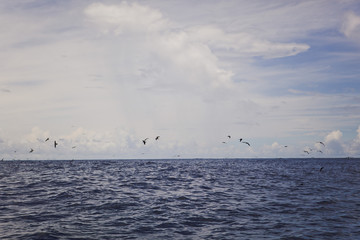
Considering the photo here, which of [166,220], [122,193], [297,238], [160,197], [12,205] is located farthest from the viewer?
[122,193]

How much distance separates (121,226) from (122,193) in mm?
12199

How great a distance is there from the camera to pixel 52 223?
16.6 meters

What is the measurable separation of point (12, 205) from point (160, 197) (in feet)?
39.1

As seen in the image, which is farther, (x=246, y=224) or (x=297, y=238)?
(x=246, y=224)

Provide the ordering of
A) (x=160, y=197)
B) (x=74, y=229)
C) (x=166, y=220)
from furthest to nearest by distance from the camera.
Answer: (x=160, y=197) < (x=166, y=220) < (x=74, y=229)

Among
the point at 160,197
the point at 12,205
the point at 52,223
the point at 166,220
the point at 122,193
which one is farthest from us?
the point at 122,193

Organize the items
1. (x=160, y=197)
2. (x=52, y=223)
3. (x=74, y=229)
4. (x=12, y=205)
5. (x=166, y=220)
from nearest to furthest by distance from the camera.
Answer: (x=74, y=229) < (x=52, y=223) < (x=166, y=220) < (x=12, y=205) < (x=160, y=197)

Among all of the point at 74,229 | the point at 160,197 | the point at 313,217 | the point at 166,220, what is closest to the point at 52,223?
the point at 74,229

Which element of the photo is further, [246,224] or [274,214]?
[274,214]

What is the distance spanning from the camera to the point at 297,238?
14.4 meters

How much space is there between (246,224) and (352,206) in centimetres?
1113

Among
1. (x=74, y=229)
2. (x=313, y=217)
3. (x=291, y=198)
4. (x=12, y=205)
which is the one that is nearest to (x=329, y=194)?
(x=291, y=198)

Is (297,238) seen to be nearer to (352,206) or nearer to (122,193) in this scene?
(352,206)

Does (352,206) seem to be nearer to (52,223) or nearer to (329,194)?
(329,194)
